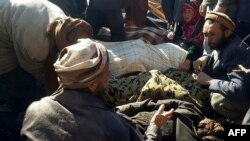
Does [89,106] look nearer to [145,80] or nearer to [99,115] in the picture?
[99,115]

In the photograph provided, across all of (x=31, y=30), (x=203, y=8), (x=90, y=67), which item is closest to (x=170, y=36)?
(x=203, y=8)

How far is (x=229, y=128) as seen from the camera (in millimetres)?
3350

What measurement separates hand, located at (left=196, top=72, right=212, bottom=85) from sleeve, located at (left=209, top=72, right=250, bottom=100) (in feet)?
0.40

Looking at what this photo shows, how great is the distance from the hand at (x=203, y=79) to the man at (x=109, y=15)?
5.02 ft

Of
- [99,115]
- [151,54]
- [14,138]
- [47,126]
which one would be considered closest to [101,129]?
[99,115]

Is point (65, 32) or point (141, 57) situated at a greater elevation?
point (65, 32)

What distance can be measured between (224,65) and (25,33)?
166 centimetres

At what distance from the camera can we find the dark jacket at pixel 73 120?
2.68m

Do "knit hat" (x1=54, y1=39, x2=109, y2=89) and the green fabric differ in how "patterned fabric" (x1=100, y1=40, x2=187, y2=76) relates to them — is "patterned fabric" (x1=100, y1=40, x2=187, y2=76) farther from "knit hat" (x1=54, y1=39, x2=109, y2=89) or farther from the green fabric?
"knit hat" (x1=54, y1=39, x2=109, y2=89)

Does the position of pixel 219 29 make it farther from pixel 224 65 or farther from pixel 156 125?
pixel 156 125

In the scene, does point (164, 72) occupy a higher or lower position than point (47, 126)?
lower

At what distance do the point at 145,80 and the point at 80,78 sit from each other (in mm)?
1634

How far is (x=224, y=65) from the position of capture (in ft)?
13.2

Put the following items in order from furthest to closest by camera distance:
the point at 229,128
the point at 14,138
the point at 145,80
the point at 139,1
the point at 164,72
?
the point at 139,1
the point at 164,72
the point at 145,80
the point at 14,138
the point at 229,128
